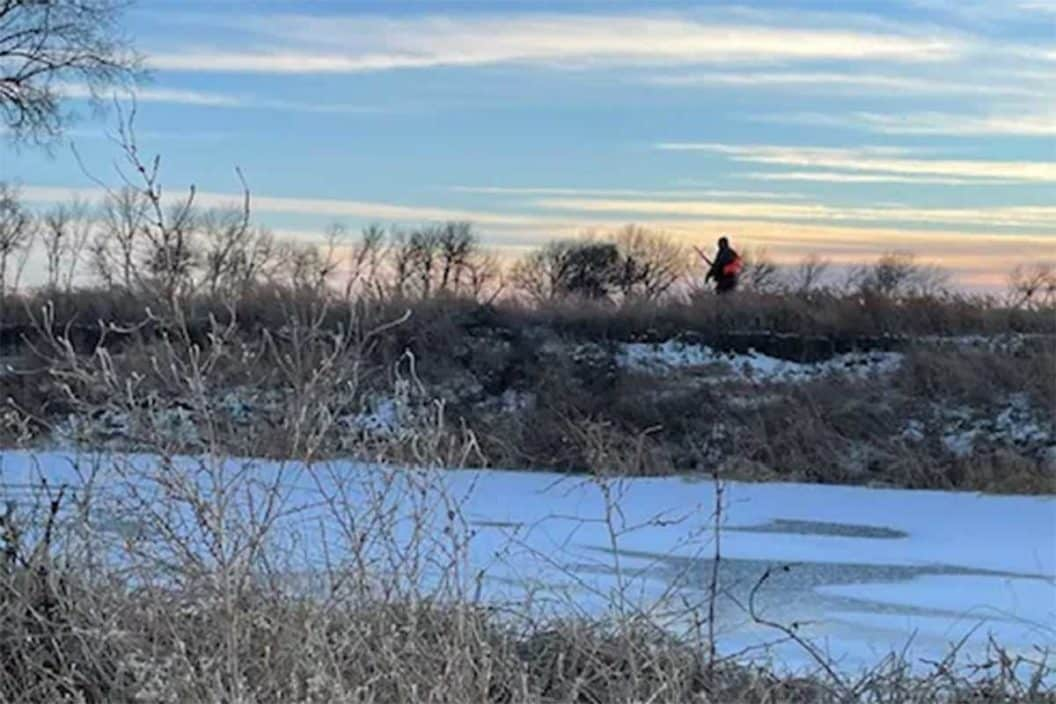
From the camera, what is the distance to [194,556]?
204 inches

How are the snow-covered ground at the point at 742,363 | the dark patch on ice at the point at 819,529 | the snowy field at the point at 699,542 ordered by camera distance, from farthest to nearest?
the snow-covered ground at the point at 742,363 → the dark patch on ice at the point at 819,529 → the snowy field at the point at 699,542

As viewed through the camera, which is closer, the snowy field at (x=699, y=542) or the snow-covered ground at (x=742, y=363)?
the snowy field at (x=699, y=542)

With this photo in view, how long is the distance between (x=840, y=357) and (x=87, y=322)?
37.0ft

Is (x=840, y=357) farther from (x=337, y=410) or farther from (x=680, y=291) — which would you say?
(x=337, y=410)

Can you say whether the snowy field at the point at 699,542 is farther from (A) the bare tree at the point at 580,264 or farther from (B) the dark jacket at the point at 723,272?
(A) the bare tree at the point at 580,264

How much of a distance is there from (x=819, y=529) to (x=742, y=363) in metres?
8.76

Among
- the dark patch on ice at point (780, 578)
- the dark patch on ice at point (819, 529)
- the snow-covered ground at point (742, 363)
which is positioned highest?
the snow-covered ground at point (742, 363)

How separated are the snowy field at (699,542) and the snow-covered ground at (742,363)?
539cm

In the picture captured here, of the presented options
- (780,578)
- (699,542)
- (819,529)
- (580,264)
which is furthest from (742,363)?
(580,264)

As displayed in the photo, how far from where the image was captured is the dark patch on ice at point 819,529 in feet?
35.0

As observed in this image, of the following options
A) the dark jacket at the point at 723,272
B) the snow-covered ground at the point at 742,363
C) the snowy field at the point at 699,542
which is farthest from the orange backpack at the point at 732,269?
the snowy field at the point at 699,542

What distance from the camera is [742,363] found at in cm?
1959

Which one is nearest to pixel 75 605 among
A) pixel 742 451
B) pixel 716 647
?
pixel 716 647

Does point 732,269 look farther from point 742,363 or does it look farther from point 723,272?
point 742,363
